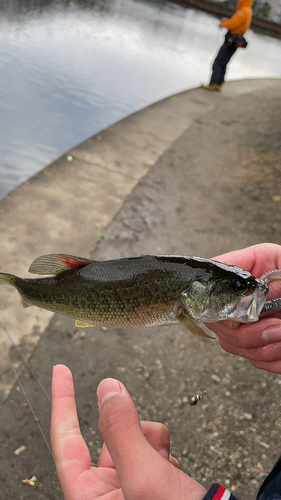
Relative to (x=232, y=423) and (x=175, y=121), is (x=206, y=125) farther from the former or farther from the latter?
(x=232, y=423)

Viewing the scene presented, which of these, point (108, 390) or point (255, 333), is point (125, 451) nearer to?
point (108, 390)

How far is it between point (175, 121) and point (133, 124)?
1.44 meters

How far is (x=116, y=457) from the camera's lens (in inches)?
57.4

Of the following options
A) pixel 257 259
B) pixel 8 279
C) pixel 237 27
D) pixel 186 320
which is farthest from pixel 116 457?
pixel 237 27

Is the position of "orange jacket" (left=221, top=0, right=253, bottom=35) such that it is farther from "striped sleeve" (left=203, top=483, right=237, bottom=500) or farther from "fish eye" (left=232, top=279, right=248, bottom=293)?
"striped sleeve" (left=203, top=483, right=237, bottom=500)

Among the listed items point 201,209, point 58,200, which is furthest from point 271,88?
point 58,200

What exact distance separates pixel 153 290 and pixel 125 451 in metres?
0.82

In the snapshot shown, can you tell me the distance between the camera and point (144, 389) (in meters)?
3.44

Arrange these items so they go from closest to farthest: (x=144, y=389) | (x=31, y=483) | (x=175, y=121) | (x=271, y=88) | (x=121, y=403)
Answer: (x=121, y=403) → (x=31, y=483) → (x=144, y=389) → (x=175, y=121) → (x=271, y=88)

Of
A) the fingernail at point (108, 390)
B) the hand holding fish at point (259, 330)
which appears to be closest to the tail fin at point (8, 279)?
the fingernail at point (108, 390)

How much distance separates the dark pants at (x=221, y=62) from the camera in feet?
40.1

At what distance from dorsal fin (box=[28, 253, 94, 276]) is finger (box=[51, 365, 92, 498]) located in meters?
→ 0.57

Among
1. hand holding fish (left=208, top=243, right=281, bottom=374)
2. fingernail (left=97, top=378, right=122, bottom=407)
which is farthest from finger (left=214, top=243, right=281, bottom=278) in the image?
fingernail (left=97, top=378, right=122, bottom=407)

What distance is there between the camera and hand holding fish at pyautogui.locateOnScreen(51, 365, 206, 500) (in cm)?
137
